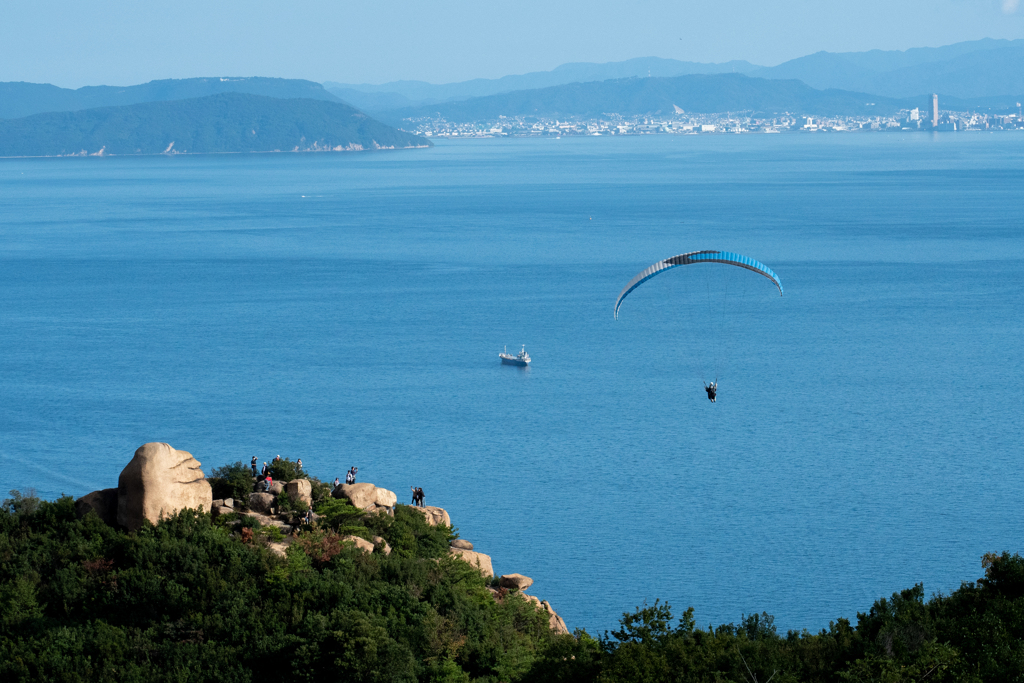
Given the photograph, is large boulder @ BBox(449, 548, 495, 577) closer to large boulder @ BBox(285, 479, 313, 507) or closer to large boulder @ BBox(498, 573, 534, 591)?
large boulder @ BBox(498, 573, 534, 591)

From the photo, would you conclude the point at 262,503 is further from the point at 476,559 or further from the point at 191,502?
the point at 476,559

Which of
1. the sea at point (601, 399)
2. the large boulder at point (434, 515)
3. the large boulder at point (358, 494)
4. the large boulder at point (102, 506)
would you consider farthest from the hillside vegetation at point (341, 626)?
the sea at point (601, 399)

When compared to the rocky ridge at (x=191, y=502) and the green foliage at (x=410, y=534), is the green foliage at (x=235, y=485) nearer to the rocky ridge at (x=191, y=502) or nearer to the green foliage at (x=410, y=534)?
the rocky ridge at (x=191, y=502)

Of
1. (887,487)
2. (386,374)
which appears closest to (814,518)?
(887,487)

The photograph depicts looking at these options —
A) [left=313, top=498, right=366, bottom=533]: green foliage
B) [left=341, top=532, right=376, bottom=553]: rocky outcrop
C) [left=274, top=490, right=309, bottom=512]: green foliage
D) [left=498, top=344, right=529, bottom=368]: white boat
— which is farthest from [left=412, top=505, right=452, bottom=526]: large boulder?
[left=498, top=344, right=529, bottom=368]: white boat

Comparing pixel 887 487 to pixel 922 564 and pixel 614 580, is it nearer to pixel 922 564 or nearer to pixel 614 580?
pixel 922 564
